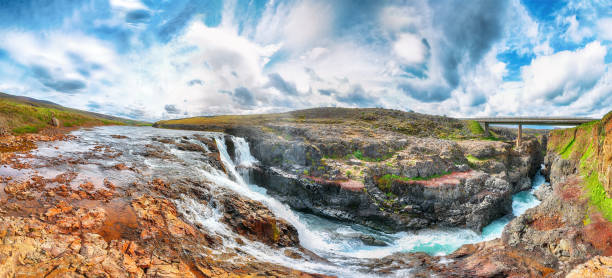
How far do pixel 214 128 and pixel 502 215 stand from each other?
44412 mm

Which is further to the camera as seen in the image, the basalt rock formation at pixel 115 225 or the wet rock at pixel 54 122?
→ the wet rock at pixel 54 122

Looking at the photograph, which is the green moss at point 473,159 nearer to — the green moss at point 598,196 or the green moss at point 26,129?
the green moss at point 598,196

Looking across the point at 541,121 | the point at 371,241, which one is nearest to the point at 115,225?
the point at 371,241

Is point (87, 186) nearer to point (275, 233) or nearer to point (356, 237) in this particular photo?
point (275, 233)

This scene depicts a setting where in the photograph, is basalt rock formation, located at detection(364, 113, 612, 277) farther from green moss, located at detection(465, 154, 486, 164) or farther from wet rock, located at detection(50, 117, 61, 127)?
wet rock, located at detection(50, 117, 61, 127)

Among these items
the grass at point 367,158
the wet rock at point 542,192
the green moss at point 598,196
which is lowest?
the wet rock at point 542,192

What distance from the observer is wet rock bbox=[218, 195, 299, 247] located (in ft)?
34.3

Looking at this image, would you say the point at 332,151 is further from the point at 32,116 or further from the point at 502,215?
the point at 32,116

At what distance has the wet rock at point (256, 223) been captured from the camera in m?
10.5

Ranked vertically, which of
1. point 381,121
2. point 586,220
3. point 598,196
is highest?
point 381,121

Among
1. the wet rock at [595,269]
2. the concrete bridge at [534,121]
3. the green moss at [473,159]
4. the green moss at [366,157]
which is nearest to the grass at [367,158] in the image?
the green moss at [366,157]

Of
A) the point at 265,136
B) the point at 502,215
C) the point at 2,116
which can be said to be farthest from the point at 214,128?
the point at 502,215

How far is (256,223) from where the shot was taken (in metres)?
10.8

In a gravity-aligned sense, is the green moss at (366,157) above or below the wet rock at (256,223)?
above
